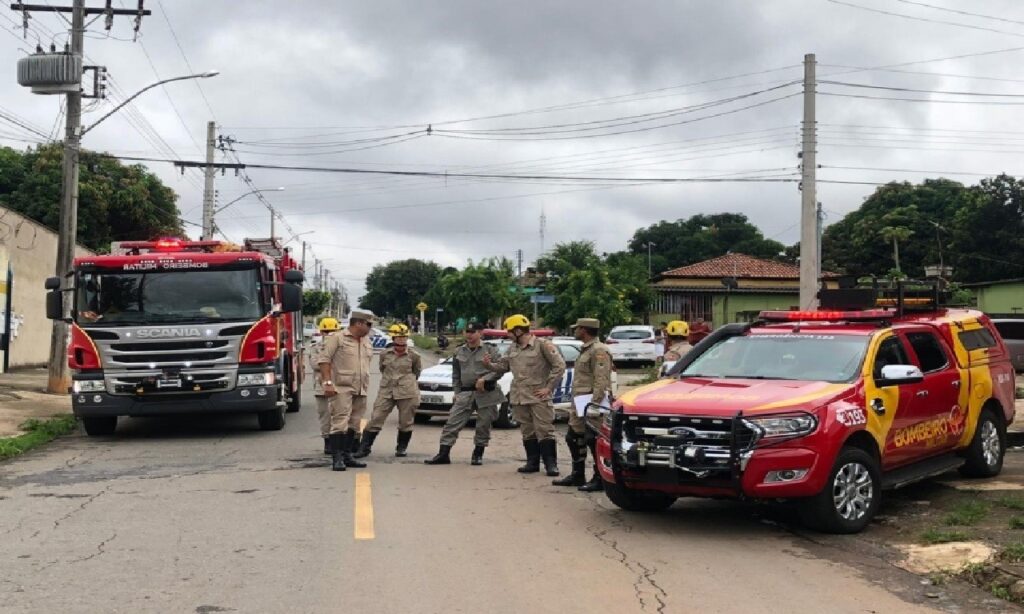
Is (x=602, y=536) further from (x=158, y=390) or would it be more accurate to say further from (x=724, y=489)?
(x=158, y=390)

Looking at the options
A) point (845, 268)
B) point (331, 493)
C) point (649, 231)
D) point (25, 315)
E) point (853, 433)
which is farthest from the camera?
point (649, 231)

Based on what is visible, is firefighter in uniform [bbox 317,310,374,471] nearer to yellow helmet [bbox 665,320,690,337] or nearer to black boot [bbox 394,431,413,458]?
black boot [bbox 394,431,413,458]

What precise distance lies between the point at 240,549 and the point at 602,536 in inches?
108

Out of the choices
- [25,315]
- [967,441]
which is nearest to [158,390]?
[967,441]

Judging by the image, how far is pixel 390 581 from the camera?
20.4ft

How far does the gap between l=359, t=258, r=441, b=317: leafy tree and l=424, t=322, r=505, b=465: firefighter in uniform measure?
112862 mm

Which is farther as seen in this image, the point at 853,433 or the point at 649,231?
the point at 649,231

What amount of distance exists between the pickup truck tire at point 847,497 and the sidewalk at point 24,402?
1155 cm

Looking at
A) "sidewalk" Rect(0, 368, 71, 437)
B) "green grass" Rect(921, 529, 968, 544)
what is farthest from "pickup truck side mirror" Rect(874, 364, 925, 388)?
"sidewalk" Rect(0, 368, 71, 437)

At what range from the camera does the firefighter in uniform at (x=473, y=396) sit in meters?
11.9

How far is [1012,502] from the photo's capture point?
8.63 m

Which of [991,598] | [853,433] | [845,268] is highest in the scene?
[845,268]

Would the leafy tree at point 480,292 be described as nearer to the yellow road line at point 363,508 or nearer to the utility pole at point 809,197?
the utility pole at point 809,197

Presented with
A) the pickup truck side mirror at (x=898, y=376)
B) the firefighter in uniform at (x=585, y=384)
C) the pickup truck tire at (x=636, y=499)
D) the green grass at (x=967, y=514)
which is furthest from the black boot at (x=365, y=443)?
the green grass at (x=967, y=514)
